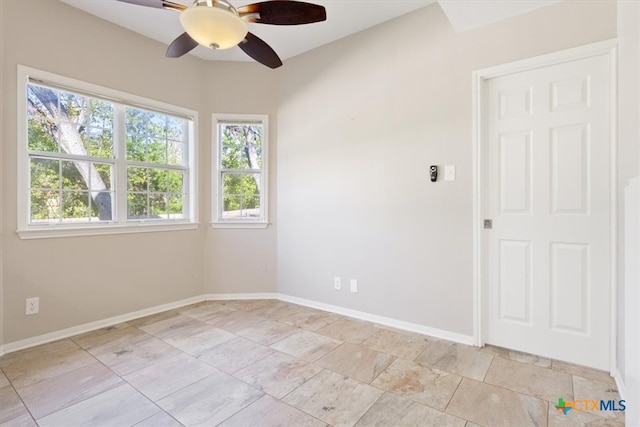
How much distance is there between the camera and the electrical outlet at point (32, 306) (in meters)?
2.46

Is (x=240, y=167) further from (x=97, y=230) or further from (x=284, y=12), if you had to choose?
(x=284, y=12)

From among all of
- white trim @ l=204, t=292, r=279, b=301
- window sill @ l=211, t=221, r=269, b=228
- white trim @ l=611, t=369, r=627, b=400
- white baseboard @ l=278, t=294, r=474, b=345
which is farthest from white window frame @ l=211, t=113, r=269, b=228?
white trim @ l=611, t=369, r=627, b=400

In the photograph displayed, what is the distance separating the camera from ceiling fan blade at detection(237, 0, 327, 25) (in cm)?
170

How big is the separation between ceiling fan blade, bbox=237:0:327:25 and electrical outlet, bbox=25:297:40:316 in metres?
2.72

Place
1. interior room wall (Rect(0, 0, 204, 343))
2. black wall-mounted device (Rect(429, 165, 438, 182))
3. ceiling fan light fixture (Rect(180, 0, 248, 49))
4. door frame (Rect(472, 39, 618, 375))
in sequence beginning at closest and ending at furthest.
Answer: ceiling fan light fixture (Rect(180, 0, 248, 49)) < door frame (Rect(472, 39, 618, 375)) < interior room wall (Rect(0, 0, 204, 343)) < black wall-mounted device (Rect(429, 165, 438, 182))

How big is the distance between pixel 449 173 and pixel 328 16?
1.80m

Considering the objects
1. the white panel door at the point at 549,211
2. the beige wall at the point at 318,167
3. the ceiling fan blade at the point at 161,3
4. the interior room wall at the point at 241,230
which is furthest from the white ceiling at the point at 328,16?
the ceiling fan blade at the point at 161,3

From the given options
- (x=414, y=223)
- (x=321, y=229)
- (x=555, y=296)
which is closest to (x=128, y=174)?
(x=321, y=229)

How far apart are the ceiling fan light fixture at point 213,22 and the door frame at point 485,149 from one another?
1866mm

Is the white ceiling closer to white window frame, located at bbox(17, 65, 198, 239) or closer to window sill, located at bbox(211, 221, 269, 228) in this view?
white window frame, located at bbox(17, 65, 198, 239)

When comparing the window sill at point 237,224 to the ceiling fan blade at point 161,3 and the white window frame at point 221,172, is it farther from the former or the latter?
the ceiling fan blade at point 161,3

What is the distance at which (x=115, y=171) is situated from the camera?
304 centimetres

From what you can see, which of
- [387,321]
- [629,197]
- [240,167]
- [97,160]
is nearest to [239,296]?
[240,167]

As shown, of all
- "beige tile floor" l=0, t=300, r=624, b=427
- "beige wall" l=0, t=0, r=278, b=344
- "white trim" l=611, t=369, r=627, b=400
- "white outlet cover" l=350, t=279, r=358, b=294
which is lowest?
"beige tile floor" l=0, t=300, r=624, b=427
